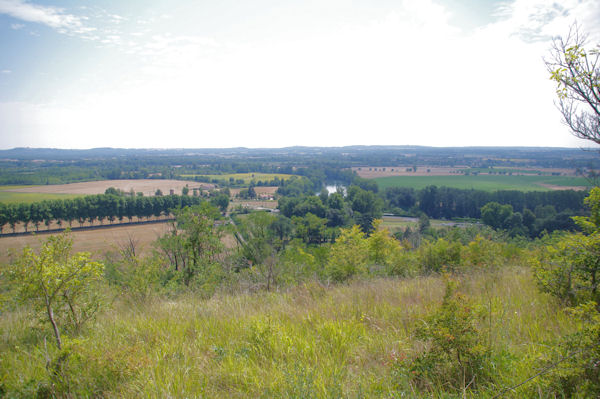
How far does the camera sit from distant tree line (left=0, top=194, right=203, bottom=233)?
170 feet

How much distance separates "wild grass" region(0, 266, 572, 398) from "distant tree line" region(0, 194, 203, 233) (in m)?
50.9

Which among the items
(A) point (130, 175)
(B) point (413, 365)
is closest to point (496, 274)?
(B) point (413, 365)

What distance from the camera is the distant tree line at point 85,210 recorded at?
5172 cm

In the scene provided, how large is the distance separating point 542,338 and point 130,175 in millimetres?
142911

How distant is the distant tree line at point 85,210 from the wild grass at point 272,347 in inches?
2003

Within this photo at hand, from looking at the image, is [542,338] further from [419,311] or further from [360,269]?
[360,269]

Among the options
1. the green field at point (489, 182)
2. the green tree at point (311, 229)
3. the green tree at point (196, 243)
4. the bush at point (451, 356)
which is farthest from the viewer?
the green field at point (489, 182)

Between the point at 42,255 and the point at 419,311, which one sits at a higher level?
the point at 42,255

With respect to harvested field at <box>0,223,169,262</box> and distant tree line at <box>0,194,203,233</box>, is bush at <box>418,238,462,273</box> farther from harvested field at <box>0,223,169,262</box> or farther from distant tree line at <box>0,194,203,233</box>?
distant tree line at <box>0,194,203,233</box>

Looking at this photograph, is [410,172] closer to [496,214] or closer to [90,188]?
[496,214]

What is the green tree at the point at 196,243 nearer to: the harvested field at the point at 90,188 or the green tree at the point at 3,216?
the green tree at the point at 3,216

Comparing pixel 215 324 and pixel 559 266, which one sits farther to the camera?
pixel 559 266

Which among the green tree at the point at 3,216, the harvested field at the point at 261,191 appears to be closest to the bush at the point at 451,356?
the green tree at the point at 3,216

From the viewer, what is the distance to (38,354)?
3.77 meters
